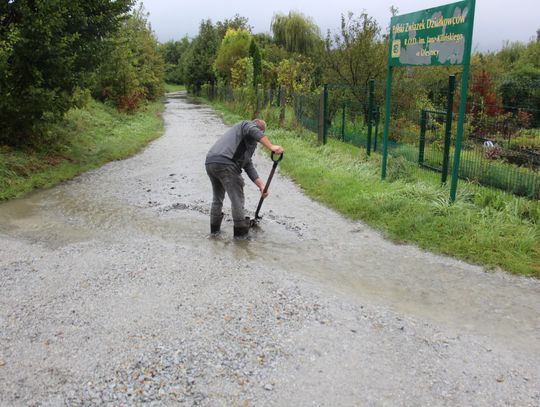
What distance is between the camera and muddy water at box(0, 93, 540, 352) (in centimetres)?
548

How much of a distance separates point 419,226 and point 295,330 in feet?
11.7

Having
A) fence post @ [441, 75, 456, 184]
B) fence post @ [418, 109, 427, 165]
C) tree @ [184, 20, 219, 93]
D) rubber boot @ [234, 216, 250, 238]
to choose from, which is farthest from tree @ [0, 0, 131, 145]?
tree @ [184, 20, 219, 93]

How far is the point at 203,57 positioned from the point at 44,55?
50.7 m

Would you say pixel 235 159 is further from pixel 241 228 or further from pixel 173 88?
pixel 173 88

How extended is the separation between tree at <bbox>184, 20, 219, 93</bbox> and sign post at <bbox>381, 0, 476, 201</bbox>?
49.5 m

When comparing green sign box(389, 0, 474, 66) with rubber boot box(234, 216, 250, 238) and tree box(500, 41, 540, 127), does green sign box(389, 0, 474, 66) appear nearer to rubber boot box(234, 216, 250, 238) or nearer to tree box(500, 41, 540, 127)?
tree box(500, 41, 540, 127)

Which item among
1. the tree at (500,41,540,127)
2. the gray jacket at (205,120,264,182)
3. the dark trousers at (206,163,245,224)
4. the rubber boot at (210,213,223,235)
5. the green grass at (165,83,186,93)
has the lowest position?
the green grass at (165,83,186,93)

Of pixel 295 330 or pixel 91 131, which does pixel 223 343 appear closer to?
pixel 295 330

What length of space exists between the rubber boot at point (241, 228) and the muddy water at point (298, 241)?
5.0 inches

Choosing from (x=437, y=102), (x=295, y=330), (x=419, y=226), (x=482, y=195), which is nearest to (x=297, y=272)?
(x=295, y=330)

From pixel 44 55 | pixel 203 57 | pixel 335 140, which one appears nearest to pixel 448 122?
pixel 335 140

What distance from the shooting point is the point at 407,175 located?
1031 centimetres

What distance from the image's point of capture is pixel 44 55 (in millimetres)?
11859

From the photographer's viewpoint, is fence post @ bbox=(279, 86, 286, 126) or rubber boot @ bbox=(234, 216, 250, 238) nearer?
rubber boot @ bbox=(234, 216, 250, 238)
